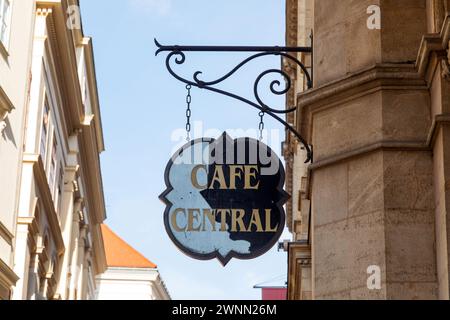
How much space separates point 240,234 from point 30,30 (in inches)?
760

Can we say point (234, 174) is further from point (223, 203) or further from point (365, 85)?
point (365, 85)

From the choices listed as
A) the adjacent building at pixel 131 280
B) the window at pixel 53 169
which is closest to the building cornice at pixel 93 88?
the window at pixel 53 169

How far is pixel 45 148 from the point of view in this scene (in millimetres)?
32312

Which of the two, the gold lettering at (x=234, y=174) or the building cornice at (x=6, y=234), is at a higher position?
the building cornice at (x=6, y=234)

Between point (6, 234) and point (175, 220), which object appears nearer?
point (175, 220)

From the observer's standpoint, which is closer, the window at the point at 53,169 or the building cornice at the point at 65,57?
the building cornice at the point at 65,57

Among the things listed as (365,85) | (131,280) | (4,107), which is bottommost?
(365,85)

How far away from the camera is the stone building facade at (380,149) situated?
834 cm

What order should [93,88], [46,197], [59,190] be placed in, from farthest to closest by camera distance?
1. [93,88]
2. [59,190]
3. [46,197]

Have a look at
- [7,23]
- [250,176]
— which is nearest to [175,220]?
[250,176]

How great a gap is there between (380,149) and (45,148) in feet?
80.2

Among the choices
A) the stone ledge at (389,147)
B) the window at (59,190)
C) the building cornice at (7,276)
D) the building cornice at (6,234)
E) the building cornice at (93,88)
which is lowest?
the stone ledge at (389,147)

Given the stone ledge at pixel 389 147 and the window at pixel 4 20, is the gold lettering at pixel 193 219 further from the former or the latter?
the window at pixel 4 20

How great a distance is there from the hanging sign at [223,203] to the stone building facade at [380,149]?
0.92m
